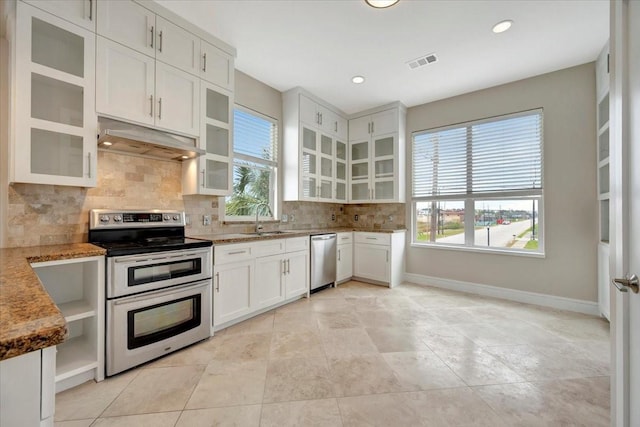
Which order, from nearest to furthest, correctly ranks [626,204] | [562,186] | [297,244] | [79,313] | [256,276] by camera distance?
[626,204] < [79,313] < [256,276] < [562,186] < [297,244]

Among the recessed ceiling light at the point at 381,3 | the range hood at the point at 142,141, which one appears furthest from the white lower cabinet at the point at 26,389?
the recessed ceiling light at the point at 381,3

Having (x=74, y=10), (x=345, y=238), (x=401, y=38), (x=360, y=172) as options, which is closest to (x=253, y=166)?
(x=345, y=238)

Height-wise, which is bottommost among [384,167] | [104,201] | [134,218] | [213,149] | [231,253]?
[231,253]

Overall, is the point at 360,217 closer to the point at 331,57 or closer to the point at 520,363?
the point at 331,57

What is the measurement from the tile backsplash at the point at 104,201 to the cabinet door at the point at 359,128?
8.36 ft

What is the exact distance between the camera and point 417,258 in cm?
445

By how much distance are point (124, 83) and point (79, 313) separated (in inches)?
70.0

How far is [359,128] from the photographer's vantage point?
4.78m

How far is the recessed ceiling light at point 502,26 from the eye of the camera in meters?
2.49

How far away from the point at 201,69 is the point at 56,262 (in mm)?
2079

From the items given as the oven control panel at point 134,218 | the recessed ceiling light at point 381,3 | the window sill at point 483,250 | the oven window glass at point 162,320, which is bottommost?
the oven window glass at point 162,320

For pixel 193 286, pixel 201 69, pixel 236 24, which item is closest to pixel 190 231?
pixel 193 286

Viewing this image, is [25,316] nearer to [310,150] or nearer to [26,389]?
[26,389]

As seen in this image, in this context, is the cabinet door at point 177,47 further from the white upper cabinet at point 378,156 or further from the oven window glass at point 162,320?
the white upper cabinet at point 378,156
